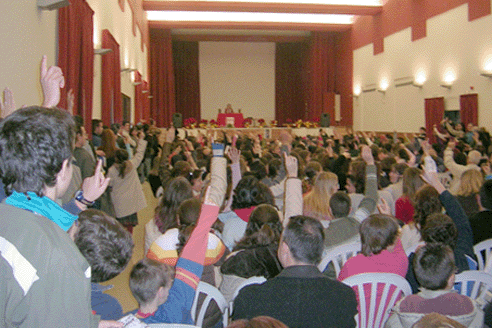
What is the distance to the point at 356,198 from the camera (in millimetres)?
4328

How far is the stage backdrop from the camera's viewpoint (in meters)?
24.4

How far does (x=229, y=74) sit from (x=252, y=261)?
22669 mm

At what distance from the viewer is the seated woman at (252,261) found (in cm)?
240

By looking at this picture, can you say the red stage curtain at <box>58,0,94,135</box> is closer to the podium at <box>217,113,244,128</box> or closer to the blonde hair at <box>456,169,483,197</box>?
the blonde hair at <box>456,169,483,197</box>

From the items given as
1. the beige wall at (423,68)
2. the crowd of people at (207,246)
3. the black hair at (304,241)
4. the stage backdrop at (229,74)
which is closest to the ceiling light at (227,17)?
the beige wall at (423,68)

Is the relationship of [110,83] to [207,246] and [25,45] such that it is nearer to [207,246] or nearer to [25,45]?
[25,45]

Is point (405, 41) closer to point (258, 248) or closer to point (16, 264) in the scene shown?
point (258, 248)

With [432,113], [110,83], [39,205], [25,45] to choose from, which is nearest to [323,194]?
Answer: [39,205]

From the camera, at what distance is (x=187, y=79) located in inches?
956

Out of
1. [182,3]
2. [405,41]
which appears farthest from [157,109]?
[405,41]

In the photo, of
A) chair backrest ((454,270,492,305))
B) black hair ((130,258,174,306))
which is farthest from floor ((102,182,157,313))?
chair backrest ((454,270,492,305))

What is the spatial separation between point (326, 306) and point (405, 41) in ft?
53.4

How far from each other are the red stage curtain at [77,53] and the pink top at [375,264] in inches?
182

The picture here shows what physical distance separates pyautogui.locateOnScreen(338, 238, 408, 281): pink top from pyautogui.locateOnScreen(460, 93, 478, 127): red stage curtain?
36.9 feet
